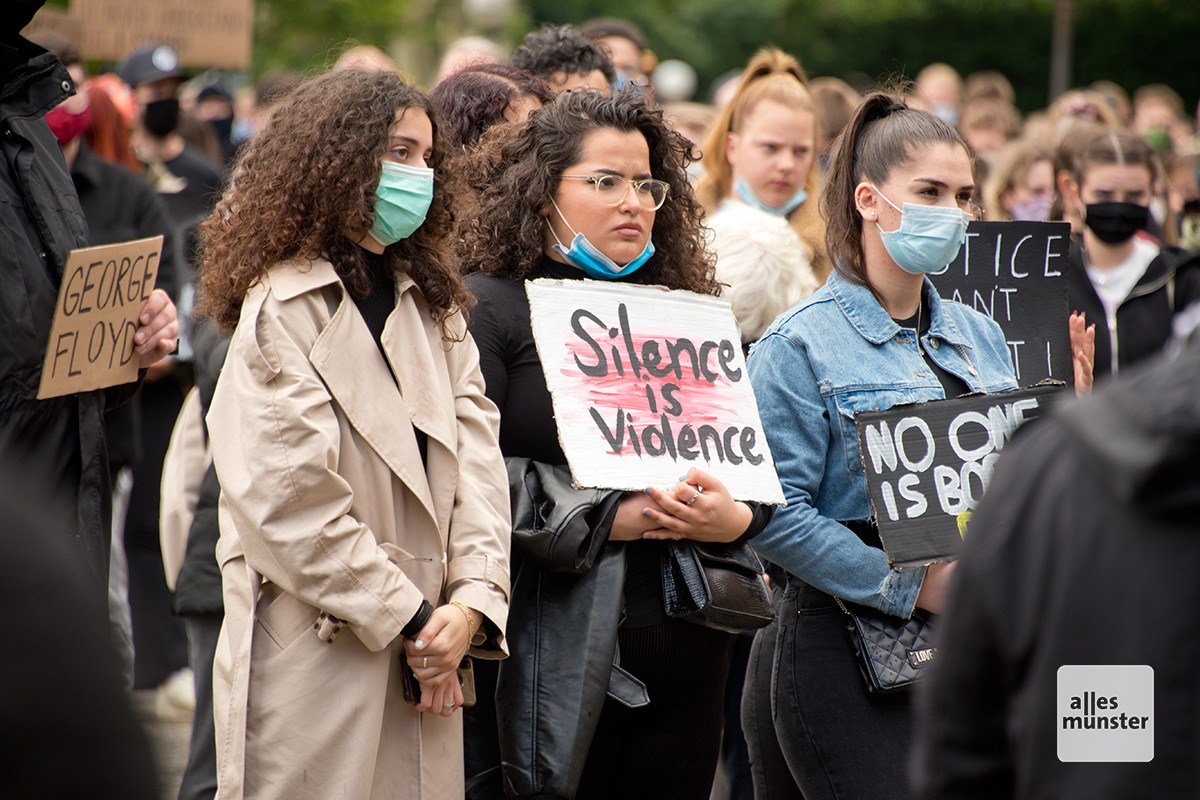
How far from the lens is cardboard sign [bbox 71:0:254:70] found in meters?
8.95

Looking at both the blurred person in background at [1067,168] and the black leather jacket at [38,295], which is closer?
the black leather jacket at [38,295]

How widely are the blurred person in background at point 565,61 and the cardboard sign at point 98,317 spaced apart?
1839mm

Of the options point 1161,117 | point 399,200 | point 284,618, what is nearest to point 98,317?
point 399,200

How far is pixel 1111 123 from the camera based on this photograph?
9.01 m

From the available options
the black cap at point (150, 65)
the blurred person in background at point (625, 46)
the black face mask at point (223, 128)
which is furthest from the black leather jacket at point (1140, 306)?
the black face mask at point (223, 128)

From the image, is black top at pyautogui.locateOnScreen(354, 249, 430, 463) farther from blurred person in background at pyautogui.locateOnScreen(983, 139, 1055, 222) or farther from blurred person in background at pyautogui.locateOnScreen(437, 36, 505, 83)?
blurred person in background at pyautogui.locateOnScreen(983, 139, 1055, 222)

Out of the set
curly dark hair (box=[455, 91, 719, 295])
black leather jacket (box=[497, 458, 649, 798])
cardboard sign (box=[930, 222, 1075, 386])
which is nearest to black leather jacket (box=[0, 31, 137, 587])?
curly dark hair (box=[455, 91, 719, 295])

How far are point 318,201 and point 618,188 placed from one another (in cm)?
85

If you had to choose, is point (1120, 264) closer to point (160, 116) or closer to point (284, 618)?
point (284, 618)

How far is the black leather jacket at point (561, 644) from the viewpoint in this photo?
3.66m

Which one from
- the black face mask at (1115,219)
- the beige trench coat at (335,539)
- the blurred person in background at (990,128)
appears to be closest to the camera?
the beige trench coat at (335,539)

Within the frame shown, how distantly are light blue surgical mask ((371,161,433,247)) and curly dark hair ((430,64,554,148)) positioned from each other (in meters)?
1.00

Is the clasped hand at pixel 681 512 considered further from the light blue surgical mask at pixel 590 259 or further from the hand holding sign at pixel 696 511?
the light blue surgical mask at pixel 590 259

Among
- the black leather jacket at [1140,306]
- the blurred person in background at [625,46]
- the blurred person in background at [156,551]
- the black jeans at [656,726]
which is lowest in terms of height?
the blurred person in background at [156,551]
